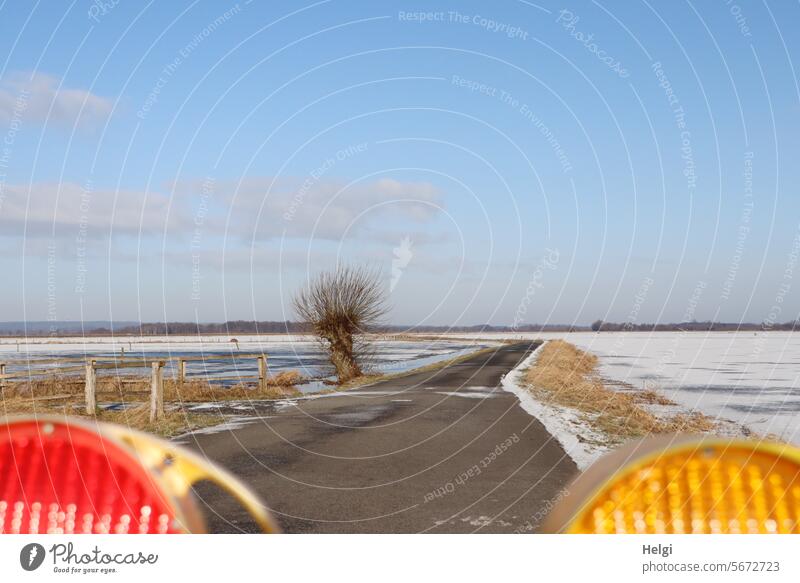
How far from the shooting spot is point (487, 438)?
9.30m

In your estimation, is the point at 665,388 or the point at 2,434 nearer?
the point at 2,434

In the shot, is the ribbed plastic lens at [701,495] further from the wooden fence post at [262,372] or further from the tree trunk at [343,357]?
the tree trunk at [343,357]

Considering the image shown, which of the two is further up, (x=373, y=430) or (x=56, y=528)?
(x=56, y=528)

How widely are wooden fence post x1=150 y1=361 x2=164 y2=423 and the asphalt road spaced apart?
6.45ft

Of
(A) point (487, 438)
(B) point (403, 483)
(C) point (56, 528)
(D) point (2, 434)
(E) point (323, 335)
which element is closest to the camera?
(D) point (2, 434)

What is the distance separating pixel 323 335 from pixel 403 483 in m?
19.0

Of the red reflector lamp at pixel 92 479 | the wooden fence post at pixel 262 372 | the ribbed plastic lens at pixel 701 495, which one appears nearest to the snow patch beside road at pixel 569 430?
the ribbed plastic lens at pixel 701 495

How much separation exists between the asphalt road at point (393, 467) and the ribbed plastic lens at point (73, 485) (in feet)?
9.40

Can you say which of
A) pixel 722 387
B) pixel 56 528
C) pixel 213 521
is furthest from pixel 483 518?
pixel 722 387

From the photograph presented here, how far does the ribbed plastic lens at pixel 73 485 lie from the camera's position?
4.35 ft

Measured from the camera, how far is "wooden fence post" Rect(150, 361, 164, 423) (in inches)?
490

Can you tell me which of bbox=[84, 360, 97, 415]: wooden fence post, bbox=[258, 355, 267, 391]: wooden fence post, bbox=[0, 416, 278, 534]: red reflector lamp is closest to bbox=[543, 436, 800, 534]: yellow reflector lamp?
bbox=[0, 416, 278, 534]: red reflector lamp

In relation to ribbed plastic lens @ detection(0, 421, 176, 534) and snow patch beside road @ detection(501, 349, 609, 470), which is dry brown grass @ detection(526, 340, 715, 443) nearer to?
snow patch beside road @ detection(501, 349, 609, 470)

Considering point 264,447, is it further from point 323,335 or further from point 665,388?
point 323,335
